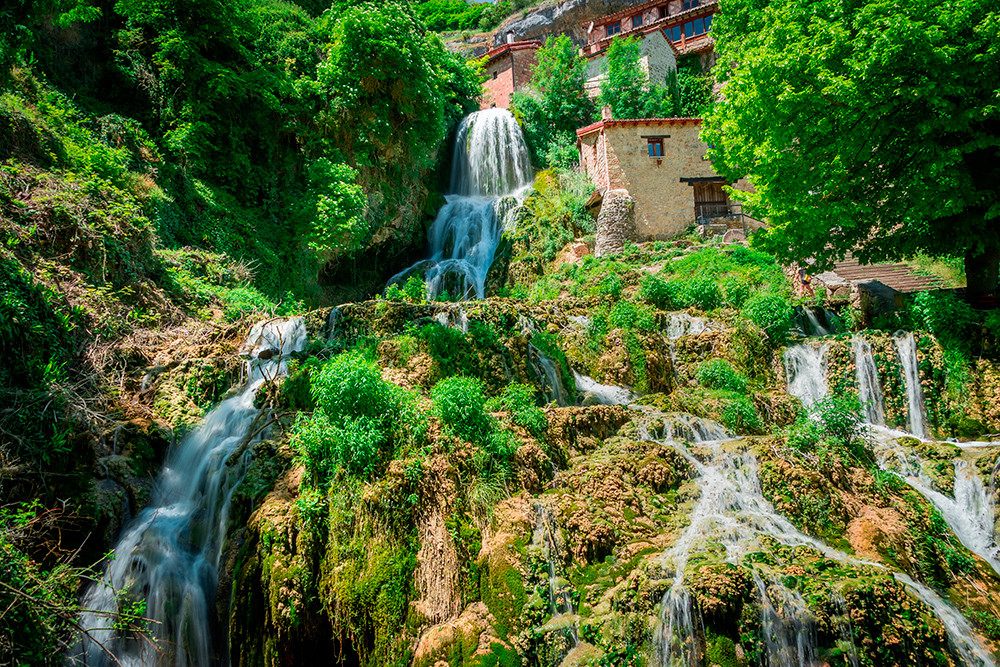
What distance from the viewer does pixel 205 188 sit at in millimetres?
13844

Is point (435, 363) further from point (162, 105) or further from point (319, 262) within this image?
point (162, 105)

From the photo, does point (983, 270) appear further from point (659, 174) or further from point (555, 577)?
point (659, 174)

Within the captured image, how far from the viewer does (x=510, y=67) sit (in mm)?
30859

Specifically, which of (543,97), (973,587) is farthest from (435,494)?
(543,97)

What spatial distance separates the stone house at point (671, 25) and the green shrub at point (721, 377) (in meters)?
22.5

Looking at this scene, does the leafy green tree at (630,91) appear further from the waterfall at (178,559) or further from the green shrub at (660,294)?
the waterfall at (178,559)

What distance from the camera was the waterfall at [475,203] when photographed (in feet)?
64.7

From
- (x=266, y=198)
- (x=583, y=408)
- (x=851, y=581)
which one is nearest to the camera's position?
(x=851, y=581)

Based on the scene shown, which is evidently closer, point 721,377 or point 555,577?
point 555,577

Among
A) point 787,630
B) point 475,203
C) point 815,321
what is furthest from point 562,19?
point 787,630

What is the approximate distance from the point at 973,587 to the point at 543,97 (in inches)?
1009

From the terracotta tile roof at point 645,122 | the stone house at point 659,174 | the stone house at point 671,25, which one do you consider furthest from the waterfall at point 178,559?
the stone house at point 671,25

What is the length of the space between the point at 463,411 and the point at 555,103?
23.0m

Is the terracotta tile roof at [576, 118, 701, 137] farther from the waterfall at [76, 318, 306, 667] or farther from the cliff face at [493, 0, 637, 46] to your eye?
the cliff face at [493, 0, 637, 46]
